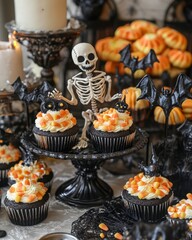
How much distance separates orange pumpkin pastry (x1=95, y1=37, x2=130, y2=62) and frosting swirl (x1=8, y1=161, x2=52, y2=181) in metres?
0.78

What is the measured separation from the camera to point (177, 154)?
1404 mm

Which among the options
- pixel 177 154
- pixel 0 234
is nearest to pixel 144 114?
pixel 177 154

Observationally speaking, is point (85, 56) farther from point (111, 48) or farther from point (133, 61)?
point (111, 48)

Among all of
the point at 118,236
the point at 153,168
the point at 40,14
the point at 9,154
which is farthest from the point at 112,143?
the point at 40,14

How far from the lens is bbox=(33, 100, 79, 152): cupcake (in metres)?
1.20

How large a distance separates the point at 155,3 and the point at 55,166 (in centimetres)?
114

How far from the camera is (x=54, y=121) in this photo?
1.20 meters

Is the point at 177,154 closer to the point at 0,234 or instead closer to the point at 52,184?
the point at 52,184

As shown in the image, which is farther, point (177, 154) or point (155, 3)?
point (155, 3)

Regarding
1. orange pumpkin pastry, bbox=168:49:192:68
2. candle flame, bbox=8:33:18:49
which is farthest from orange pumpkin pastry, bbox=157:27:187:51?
candle flame, bbox=8:33:18:49

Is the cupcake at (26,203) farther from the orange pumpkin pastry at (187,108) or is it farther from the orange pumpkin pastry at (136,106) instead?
the orange pumpkin pastry at (187,108)

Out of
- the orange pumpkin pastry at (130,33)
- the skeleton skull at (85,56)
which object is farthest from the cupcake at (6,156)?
the orange pumpkin pastry at (130,33)

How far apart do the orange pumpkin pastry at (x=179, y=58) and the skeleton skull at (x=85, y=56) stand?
0.78 meters

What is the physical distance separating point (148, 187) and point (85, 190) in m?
0.23
